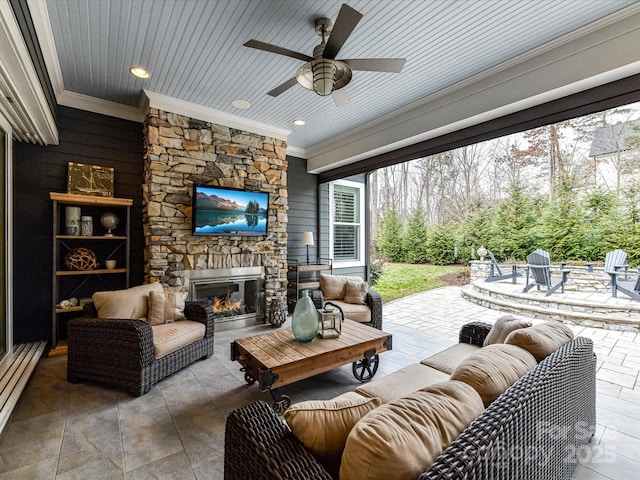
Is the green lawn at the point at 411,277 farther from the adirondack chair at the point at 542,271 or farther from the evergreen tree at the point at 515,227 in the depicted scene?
the adirondack chair at the point at 542,271

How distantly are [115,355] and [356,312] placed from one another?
9.05 ft

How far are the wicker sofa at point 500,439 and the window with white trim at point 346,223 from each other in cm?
484

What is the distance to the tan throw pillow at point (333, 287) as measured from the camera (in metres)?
4.54

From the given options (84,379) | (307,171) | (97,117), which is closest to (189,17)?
(97,117)

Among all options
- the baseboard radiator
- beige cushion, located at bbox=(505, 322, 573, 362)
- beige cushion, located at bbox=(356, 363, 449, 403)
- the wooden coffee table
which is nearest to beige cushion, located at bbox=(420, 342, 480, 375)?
beige cushion, located at bbox=(356, 363, 449, 403)

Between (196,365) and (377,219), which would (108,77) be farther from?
(377,219)

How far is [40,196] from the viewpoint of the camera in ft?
11.8

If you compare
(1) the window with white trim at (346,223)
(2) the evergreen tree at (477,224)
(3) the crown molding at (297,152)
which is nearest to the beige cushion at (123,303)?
(3) the crown molding at (297,152)

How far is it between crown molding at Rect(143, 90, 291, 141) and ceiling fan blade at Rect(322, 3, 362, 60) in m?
2.56

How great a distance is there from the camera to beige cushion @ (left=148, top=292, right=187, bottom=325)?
3.15m

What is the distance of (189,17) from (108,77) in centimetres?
160

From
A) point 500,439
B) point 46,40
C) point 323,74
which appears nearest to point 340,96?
point 323,74

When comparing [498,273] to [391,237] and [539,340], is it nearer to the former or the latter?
[391,237]

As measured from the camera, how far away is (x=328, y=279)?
183 inches
